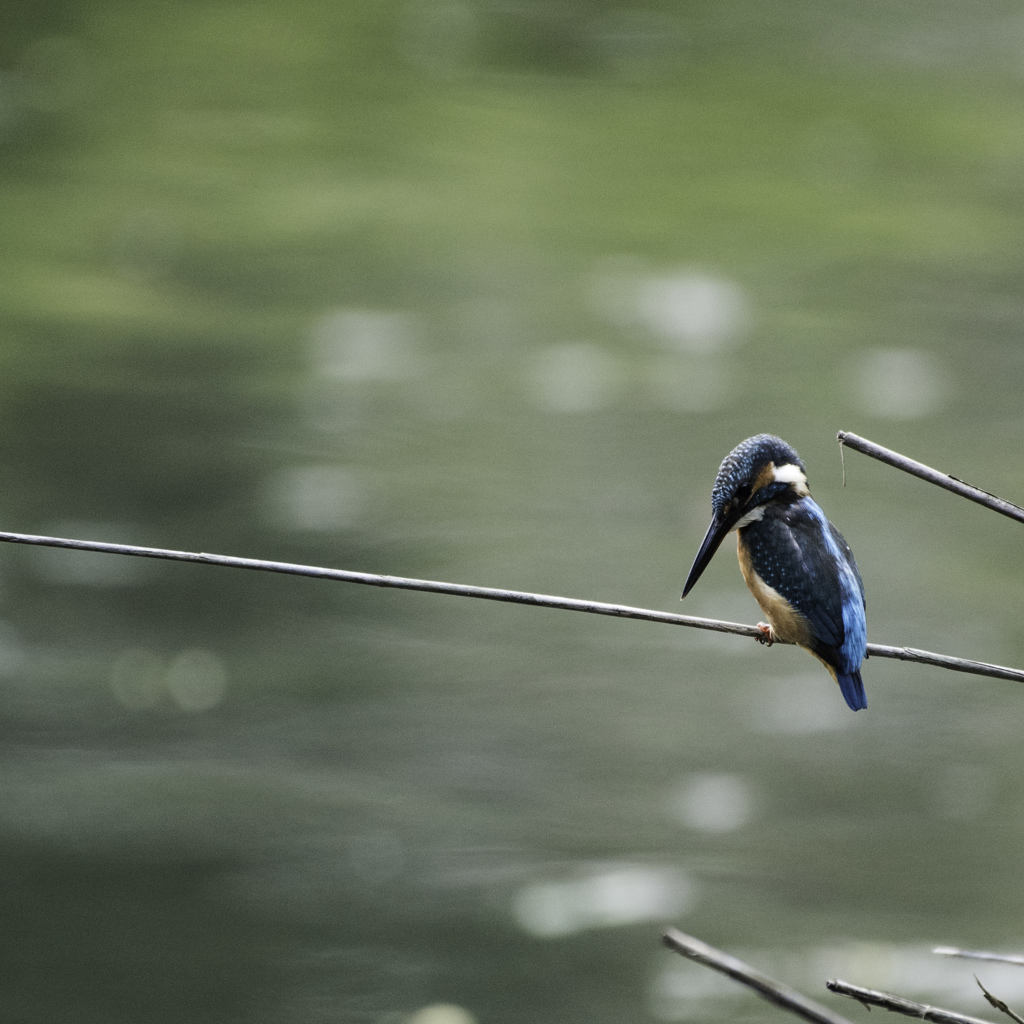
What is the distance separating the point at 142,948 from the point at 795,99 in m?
4.56

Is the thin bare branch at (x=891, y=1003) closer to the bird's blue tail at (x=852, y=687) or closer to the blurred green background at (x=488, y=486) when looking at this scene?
the bird's blue tail at (x=852, y=687)

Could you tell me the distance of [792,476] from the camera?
1.72 metres

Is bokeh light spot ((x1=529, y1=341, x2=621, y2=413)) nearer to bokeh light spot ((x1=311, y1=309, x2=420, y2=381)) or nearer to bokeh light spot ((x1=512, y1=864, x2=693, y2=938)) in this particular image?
bokeh light spot ((x1=311, y1=309, x2=420, y2=381))

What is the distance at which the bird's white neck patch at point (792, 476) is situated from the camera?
169cm

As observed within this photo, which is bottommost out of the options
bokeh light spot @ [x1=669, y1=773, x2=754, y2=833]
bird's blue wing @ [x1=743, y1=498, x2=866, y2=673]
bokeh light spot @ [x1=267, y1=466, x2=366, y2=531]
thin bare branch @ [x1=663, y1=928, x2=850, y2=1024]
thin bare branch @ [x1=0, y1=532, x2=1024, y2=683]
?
thin bare branch @ [x1=663, y1=928, x2=850, y2=1024]

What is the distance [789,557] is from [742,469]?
15 cm

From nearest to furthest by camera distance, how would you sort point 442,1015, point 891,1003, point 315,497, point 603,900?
point 891,1003 < point 442,1015 < point 603,900 < point 315,497

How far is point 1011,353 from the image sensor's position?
15.4ft

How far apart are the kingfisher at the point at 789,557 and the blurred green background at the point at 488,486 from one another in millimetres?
1892

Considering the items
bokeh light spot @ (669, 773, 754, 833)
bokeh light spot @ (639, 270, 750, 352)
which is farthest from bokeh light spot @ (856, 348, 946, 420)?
bokeh light spot @ (669, 773, 754, 833)

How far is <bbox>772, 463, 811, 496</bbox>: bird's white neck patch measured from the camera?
5.55ft

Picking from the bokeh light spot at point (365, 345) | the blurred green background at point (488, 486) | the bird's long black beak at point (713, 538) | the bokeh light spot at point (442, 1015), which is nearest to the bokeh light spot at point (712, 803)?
the blurred green background at point (488, 486)

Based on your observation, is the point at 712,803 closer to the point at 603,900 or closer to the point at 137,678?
the point at 603,900

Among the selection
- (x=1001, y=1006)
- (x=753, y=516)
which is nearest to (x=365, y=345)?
(x=753, y=516)
